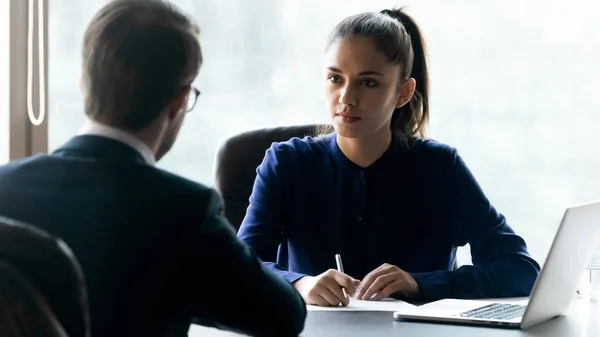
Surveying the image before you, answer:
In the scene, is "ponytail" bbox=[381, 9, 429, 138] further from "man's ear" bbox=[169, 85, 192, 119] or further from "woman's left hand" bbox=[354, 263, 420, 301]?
"man's ear" bbox=[169, 85, 192, 119]

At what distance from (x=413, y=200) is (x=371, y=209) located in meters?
0.11

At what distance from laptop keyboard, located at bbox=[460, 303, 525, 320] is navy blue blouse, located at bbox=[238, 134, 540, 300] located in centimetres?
38

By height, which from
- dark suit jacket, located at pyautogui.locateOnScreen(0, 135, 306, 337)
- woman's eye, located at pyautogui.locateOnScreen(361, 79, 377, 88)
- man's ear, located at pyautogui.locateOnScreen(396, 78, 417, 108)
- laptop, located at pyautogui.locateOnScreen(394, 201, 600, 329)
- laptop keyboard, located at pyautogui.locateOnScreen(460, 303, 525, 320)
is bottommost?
laptop keyboard, located at pyautogui.locateOnScreen(460, 303, 525, 320)

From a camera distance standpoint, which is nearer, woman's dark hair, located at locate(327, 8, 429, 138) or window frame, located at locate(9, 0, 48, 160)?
woman's dark hair, located at locate(327, 8, 429, 138)

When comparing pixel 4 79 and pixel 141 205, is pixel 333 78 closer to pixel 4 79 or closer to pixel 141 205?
pixel 141 205

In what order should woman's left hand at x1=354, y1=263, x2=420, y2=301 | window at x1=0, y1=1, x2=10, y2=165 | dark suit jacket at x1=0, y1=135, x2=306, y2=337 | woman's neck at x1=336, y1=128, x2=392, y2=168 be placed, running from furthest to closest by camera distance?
1. window at x1=0, y1=1, x2=10, y2=165
2. woman's neck at x1=336, y1=128, x2=392, y2=168
3. woman's left hand at x1=354, y1=263, x2=420, y2=301
4. dark suit jacket at x1=0, y1=135, x2=306, y2=337

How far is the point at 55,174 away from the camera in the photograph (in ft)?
3.40

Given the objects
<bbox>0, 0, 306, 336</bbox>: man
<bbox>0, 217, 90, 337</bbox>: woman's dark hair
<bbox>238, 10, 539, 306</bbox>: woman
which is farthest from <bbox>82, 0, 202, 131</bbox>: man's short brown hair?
<bbox>238, 10, 539, 306</bbox>: woman

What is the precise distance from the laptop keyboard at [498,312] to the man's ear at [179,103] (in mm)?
575

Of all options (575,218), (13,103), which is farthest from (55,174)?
(13,103)

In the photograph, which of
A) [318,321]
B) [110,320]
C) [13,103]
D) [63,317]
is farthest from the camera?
[13,103]

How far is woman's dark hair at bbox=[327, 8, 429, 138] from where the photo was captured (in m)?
1.96

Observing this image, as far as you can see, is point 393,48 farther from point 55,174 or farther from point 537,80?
point 55,174

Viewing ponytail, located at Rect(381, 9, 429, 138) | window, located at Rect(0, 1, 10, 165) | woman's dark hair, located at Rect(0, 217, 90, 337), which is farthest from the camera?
window, located at Rect(0, 1, 10, 165)
